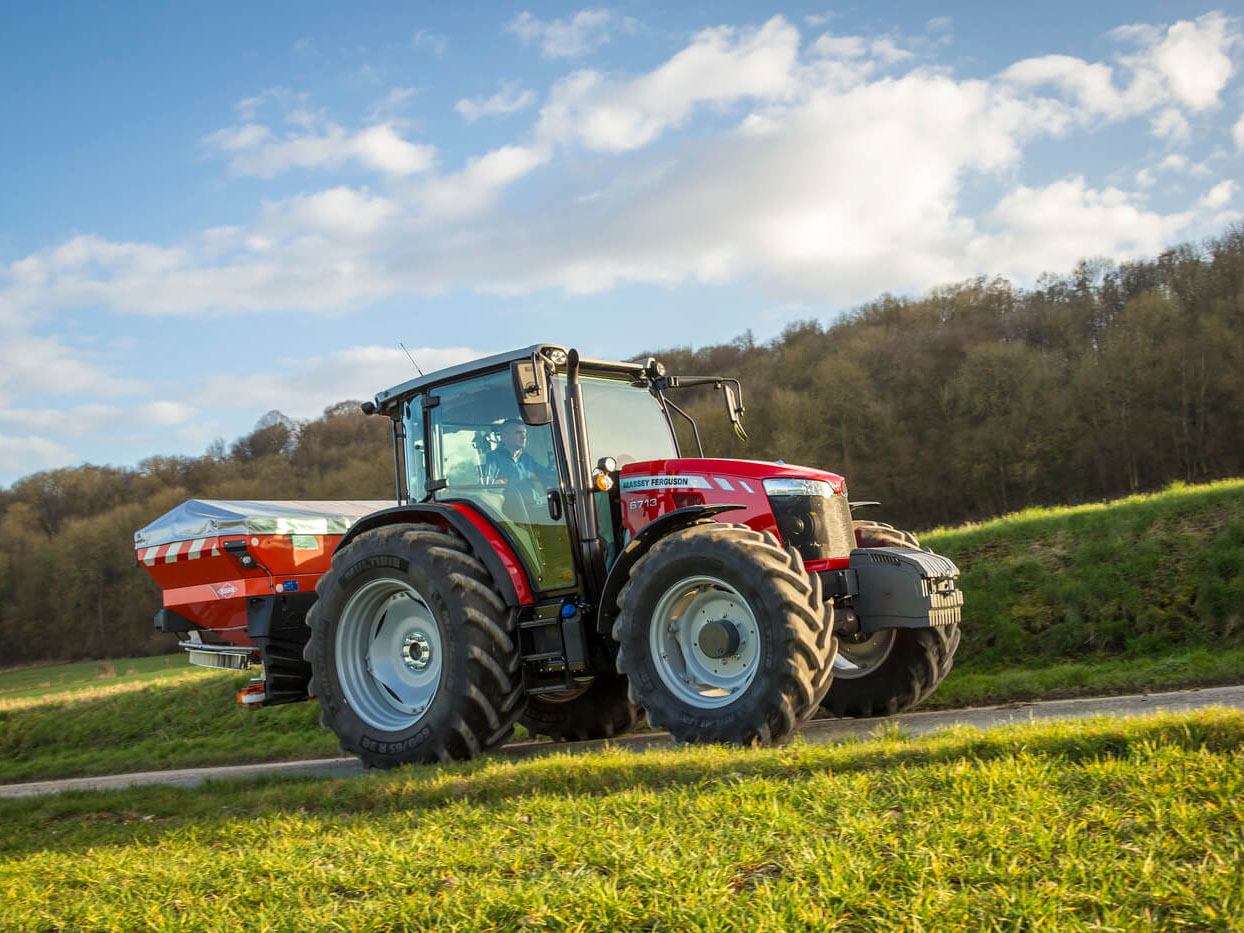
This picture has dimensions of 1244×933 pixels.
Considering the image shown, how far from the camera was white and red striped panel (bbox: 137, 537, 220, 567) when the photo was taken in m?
8.92

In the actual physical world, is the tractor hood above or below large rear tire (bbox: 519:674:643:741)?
above

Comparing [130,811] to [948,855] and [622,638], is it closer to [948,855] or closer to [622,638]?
[622,638]

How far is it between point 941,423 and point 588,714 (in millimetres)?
36090

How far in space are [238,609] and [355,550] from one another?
1994 mm

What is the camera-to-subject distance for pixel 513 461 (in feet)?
25.1

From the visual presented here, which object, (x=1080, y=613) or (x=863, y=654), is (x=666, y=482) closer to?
(x=863, y=654)

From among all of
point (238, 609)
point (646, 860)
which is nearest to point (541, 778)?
point (646, 860)

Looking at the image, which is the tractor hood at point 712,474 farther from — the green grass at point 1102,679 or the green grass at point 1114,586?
the green grass at point 1114,586

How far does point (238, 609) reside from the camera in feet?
29.4

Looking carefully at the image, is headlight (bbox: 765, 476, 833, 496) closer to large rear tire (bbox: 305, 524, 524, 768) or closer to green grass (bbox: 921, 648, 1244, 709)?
large rear tire (bbox: 305, 524, 524, 768)

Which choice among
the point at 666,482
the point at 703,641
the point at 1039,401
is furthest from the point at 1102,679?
the point at 1039,401

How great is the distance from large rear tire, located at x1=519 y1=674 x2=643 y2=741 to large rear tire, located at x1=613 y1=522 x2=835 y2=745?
2184 millimetres

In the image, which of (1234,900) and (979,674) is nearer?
(1234,900)

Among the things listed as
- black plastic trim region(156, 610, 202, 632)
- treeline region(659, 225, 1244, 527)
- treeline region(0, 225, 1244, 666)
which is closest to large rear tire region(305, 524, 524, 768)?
black plastic trim region(156, 610, 202, 632)
